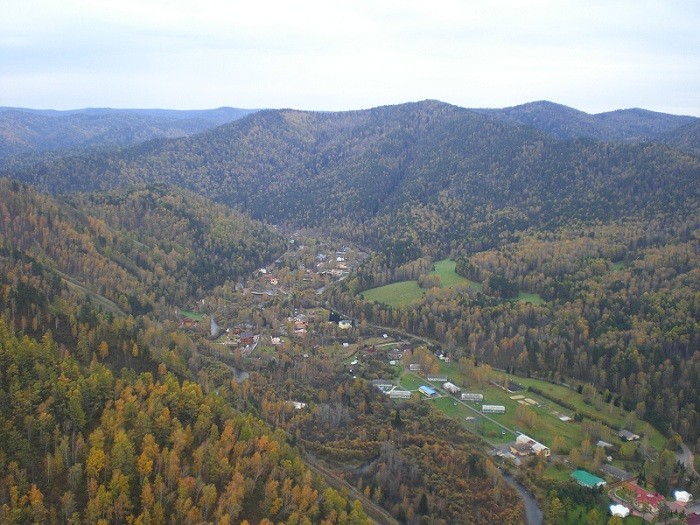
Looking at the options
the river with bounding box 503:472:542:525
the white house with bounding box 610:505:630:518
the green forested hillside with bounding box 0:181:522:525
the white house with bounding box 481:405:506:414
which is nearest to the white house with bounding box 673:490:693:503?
the white house with bounding box 610:505:630:518

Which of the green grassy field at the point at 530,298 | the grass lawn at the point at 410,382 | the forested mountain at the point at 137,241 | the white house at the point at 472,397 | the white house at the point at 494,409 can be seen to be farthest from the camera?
the green grassy field at the point at 530,298

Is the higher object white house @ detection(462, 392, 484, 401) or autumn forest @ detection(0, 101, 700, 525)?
autumn forest @ detection(0, 101, 700, 525)

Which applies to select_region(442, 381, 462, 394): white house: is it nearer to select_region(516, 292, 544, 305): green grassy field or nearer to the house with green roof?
the house with green roof

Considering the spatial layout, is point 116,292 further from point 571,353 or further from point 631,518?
point 631,518

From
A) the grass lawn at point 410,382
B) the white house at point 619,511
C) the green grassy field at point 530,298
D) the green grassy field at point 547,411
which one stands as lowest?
the grass lawn at point 410,382

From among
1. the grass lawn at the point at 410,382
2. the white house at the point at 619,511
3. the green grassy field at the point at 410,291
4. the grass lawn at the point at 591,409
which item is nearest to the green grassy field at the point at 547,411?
the grass lawn at the point at 591,409

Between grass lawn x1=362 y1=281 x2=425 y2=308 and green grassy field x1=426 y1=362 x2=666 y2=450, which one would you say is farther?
grass lawn x1=362 y1=281 x2=425 y2=308

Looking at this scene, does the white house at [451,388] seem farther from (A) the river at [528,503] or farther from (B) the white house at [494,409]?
(A) the river at [528,503]
